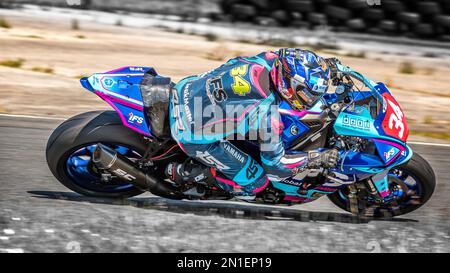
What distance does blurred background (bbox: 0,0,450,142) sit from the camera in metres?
11.0

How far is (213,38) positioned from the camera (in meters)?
14.4

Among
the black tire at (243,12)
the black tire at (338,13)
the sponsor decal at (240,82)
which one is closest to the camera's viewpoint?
the sponsor decal at (240,82)

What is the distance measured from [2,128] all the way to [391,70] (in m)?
7.68

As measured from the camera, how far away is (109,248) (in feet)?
16.8

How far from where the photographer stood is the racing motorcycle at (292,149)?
545cm

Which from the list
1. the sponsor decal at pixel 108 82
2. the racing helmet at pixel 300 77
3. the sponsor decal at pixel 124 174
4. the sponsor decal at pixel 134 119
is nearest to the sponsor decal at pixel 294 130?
the racing helmet at pixel 300 77

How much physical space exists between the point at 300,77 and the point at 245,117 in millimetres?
532

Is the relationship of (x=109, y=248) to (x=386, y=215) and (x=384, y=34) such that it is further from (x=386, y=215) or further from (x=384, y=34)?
(x=384, y=34)

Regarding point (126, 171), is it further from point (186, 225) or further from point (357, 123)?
point (357, 123)

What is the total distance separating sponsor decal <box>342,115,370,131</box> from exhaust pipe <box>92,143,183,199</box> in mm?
1570

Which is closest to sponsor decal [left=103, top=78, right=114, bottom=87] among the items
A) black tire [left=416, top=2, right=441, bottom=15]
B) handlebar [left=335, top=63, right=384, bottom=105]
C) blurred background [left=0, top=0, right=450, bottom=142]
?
handlebar [left=335, top=63, right=384, bottom=105]

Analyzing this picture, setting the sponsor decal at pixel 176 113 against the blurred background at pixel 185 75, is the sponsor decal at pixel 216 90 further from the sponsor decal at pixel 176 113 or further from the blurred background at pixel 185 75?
the blurred background at pixel 185 75

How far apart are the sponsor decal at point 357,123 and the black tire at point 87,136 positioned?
1717 mm
